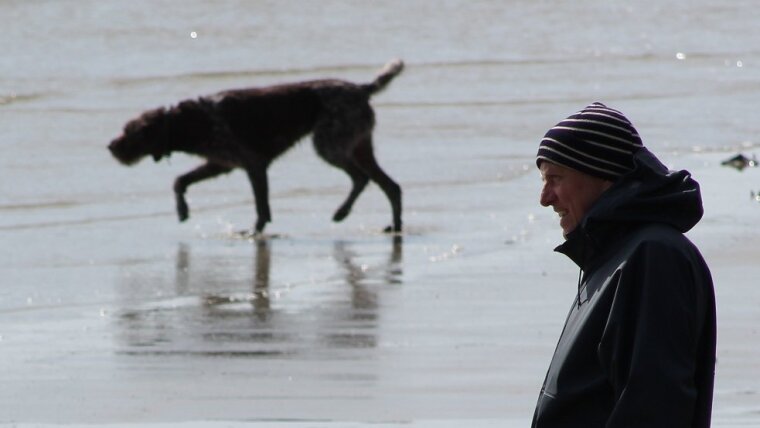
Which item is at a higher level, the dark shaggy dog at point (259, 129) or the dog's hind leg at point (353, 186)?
the dark shaggy dog at point (259, 129)

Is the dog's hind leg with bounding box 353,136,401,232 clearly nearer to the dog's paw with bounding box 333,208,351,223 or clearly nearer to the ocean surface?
the ocean surface

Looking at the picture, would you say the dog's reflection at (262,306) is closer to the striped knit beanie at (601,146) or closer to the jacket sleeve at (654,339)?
the striped knit beanie at (601,146)

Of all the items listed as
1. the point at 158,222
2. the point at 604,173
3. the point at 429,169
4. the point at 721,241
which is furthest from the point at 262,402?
the point at 429,169

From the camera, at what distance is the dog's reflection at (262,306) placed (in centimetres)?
757

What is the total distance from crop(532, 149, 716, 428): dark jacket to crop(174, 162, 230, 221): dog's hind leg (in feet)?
30.2

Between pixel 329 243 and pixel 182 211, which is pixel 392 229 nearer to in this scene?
pixel 329 243

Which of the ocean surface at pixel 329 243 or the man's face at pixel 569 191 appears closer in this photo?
the man's face at pixel 569 191

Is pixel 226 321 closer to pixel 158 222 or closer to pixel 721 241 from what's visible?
pixel 721 241

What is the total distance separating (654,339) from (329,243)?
842 cm

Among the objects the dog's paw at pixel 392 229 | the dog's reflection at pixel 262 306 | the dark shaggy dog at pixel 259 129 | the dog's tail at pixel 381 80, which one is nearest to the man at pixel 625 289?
the dog's reflection at pixel 262 306

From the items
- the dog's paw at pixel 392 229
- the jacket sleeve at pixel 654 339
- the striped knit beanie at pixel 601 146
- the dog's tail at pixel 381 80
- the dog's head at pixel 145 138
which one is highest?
the striped knit beanie at pixel 601 146

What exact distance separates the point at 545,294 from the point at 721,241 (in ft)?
6.88

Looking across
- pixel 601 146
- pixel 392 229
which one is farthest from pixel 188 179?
pixel 601 146

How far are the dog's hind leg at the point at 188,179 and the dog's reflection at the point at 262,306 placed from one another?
1197mm
